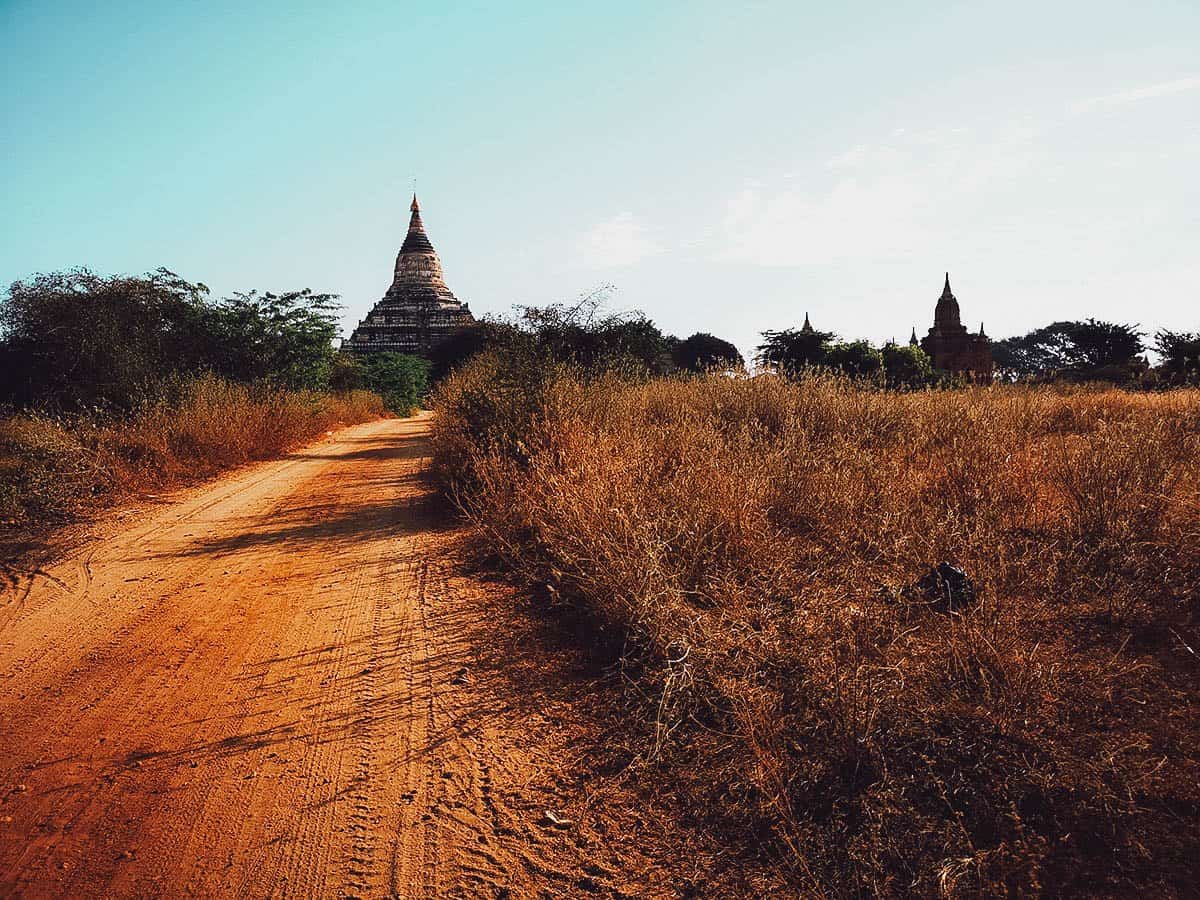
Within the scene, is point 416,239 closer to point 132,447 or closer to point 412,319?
point 412,319

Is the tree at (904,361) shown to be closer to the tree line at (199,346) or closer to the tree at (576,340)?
the tree line at (199,346)

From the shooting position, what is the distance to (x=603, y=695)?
3.05 meters

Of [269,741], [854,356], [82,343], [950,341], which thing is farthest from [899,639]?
[950,341]

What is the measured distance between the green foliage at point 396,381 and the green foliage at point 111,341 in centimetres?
1233

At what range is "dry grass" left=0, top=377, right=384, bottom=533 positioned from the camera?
636 cm

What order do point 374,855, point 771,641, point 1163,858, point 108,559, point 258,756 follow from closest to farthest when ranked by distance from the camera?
point 1163,858 < point 374,855 < point 258,756 < point 771,641 < point 108,559

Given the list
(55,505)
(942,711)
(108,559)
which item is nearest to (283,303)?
(55,505)

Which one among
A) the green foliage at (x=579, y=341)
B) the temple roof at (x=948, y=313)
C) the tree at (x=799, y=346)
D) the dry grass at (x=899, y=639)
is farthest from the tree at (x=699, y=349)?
the dry grass at (x=899, y=639)

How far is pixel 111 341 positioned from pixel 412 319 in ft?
135

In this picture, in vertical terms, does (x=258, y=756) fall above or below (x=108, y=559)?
below

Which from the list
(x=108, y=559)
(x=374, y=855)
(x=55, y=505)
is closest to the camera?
(x=374, y=855)

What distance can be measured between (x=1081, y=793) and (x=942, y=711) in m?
0.47

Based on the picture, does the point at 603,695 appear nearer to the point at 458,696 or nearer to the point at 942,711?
the point at 458,696

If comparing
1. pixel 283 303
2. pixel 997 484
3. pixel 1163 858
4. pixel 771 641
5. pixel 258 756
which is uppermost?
pixel 283 303
